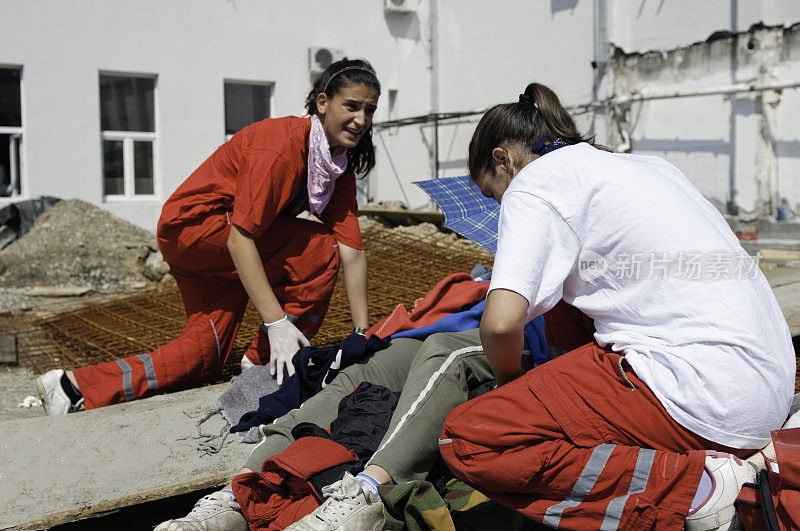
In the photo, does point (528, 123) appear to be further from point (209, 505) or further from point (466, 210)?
point (466, 210)

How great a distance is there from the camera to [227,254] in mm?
2379

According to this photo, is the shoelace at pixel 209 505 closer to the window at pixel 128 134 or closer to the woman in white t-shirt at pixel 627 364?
the woman in white t-shirt at pixel 627 364

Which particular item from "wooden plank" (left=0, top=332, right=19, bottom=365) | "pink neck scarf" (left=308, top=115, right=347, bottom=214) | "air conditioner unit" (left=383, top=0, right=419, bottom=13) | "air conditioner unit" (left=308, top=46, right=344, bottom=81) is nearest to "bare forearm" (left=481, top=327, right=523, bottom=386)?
"pink neck scarf" (left=308, top=115, right=347, bottom=214)

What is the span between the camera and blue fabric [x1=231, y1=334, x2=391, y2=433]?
74.3 inches

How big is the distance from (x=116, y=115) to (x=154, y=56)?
31.5 inches

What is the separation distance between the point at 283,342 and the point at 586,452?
46.8 inches

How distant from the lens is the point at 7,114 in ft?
23.7

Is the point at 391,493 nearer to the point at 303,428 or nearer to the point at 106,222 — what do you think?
the point at 303,428

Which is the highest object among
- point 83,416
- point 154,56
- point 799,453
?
point 154,56

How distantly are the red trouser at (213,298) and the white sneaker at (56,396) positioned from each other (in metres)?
0.05

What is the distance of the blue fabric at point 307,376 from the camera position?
6.19ft

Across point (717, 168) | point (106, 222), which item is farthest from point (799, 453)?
point (106, 222)

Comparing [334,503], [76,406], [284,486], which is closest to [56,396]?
[76,406]

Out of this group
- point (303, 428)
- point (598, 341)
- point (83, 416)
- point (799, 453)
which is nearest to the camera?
point (799, 453)
